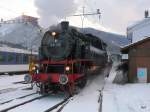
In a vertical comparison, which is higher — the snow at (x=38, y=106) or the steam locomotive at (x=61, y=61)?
the steam locomotive at (x=61, y=61)

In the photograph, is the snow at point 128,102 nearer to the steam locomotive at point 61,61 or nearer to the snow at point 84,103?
the snow at point 84,103

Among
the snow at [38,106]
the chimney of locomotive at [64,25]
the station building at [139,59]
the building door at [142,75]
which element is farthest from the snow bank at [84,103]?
the station building at [139,59]

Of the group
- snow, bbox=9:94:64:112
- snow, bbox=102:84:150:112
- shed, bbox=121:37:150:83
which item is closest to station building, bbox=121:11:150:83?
shed, bbox=121:37:150:83

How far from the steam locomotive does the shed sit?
6065 mm

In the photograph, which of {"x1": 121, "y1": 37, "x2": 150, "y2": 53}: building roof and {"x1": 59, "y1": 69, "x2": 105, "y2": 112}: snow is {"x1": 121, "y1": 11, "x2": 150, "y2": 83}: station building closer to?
{"x1": 121, "y1": 37, "x2": 150, "y2": 53}: building roof

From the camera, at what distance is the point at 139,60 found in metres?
22.8

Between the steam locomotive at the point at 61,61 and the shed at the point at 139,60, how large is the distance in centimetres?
606

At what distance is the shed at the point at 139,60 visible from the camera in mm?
22375

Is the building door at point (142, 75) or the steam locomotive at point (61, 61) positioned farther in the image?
the building door at point (142, 75)

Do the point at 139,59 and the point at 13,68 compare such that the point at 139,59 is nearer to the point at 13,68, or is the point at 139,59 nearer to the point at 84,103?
the point at 84,103

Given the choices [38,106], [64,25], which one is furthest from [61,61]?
[38,106]

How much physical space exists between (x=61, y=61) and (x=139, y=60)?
8.51 metres

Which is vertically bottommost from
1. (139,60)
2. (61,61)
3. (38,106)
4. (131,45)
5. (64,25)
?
(38,106)

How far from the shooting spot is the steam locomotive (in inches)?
616
